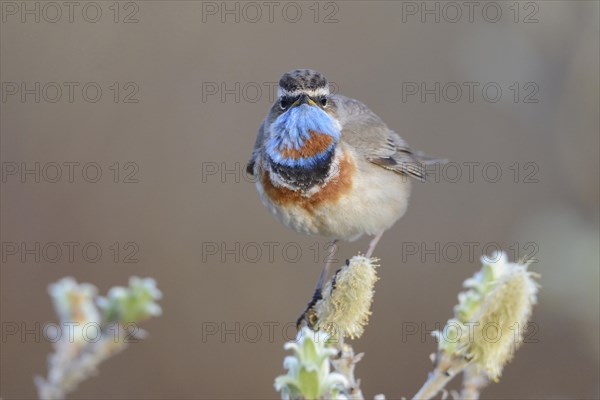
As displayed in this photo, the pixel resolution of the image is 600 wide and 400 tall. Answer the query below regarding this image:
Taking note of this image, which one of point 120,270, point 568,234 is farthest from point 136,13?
point 568,234

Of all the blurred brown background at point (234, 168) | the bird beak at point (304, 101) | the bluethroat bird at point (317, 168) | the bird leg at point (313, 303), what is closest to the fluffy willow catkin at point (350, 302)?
the bird leg at point (313, 303)

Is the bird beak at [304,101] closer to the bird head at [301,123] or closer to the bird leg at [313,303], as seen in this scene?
the bird head at [301,123]

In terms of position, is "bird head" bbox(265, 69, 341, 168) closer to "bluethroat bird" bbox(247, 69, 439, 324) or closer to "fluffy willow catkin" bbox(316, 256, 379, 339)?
"bluethroat bird" bbox(247, 69, 439, 324)

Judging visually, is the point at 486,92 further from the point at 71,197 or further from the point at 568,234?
the point at 71,197

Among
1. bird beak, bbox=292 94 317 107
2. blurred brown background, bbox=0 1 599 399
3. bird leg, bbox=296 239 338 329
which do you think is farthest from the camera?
blurred brown background, bbox=0 1 599 399

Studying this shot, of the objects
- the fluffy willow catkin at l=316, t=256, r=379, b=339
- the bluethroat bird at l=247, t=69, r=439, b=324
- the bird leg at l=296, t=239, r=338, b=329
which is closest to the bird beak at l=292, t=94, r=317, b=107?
the bluethroat bird at l=247, t=69, r=439, b=324

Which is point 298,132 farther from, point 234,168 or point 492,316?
point 234,168

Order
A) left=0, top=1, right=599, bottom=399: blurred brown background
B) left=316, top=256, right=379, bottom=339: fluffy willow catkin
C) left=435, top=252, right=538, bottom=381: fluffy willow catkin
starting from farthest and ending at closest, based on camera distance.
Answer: left=0, top=1, right=599, bottom=399: blurred brown background < left=316, top=256, right=379, bottom=339: fluffy willow catkin < left=435, top=252, right=538, bottom=381: fluffy willow catkin
